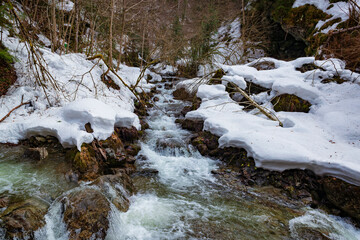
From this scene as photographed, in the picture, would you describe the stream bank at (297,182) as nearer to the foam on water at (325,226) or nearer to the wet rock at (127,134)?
the foam on water at (325,226)

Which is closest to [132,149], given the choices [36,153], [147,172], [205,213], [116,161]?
[116,161]

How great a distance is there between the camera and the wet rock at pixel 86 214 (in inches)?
109

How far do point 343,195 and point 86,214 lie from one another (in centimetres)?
483

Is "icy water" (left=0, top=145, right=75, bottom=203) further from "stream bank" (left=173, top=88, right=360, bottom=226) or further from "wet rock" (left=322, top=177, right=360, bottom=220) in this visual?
"wet rock" (left=322, top=177, right=360, bottom=220)

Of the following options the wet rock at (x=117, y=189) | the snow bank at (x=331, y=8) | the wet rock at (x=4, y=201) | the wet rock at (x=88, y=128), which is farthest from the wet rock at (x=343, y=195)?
the snow bank at (x=331, y=8)

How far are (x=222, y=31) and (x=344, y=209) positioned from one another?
26.6m

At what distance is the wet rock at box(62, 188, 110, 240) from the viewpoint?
276 cm

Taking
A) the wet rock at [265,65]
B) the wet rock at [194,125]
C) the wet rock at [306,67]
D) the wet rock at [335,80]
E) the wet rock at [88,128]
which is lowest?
the wet rock at [194,125]

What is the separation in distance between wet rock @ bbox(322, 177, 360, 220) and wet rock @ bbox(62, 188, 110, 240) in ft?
14.6

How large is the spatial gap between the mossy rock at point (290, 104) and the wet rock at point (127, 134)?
521 cm

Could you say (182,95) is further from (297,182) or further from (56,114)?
(297,182)

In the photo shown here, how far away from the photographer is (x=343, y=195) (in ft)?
12.2

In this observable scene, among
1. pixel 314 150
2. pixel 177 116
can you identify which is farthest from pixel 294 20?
pixel 314 150

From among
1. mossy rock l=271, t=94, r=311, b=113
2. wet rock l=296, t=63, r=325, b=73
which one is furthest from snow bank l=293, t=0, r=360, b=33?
mossy rock l=271, t=94, r=311, b=113
